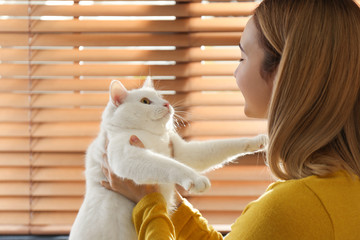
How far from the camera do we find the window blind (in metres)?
1.46

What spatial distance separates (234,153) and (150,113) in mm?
262

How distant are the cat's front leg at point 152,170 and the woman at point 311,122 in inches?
8.3

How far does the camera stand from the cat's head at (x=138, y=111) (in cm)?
119

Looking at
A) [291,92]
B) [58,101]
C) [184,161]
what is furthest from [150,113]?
[291,92]

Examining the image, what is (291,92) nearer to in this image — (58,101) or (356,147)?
(356,147)

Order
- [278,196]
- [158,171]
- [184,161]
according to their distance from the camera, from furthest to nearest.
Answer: [184,161] < [158,171] < [278,196]

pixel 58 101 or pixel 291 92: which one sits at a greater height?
pixel 291 92

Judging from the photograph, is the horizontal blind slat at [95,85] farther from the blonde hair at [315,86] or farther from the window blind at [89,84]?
the blonde hair at [315,86]

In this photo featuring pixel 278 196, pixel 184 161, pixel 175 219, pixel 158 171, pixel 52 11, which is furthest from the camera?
pixel 52 11

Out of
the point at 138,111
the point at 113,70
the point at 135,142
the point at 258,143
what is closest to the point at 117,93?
the point at 138,111

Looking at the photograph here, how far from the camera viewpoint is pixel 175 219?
3.70 feet

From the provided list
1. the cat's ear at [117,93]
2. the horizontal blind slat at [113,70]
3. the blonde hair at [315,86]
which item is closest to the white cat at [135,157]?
the cat's ear at [117,93]

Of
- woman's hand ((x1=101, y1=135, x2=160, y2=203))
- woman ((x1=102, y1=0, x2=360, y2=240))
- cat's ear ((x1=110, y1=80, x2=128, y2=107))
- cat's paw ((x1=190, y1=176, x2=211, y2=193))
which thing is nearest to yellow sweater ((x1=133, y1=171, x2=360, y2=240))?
woman ((x1=102, y1=0, x2=360, y2=240))

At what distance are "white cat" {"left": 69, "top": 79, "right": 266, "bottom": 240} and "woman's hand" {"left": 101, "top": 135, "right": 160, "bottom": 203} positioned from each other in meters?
0.02
